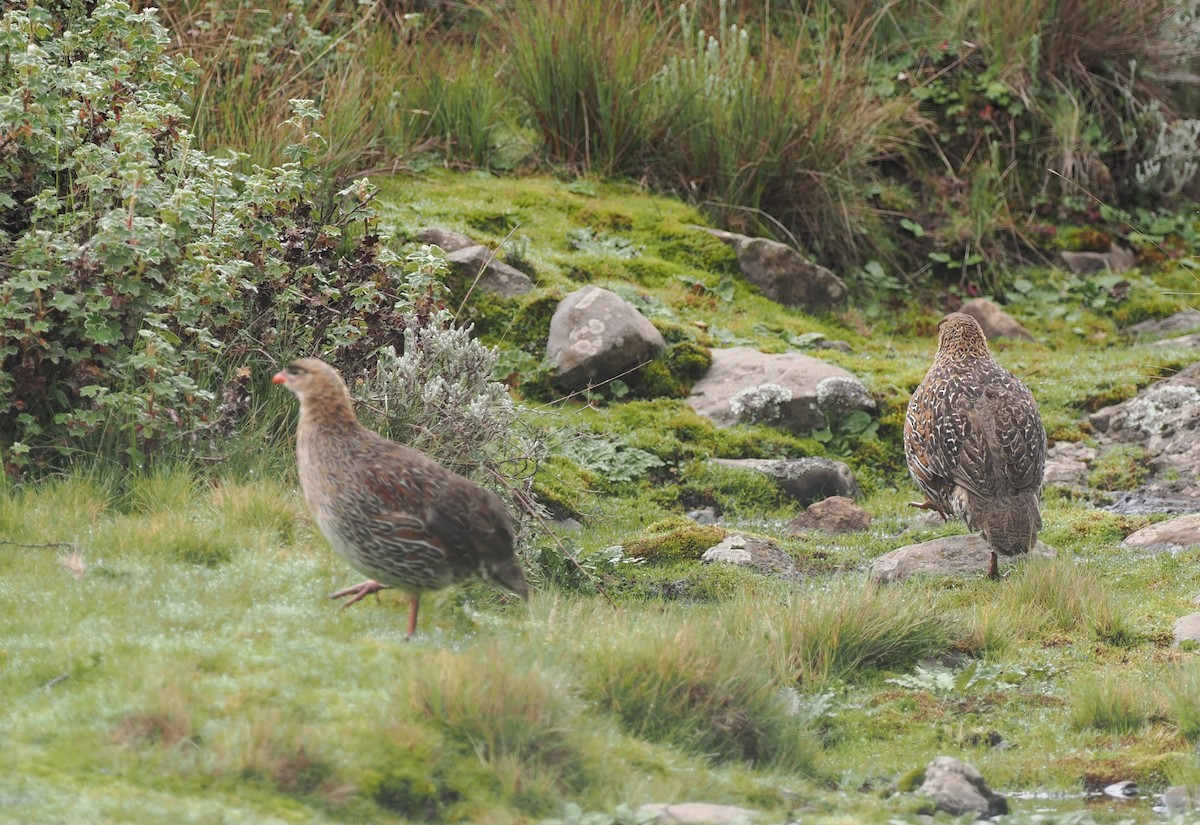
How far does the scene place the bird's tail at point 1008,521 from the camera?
331 inches

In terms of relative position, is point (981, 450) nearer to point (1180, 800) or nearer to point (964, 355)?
point (964, 355)

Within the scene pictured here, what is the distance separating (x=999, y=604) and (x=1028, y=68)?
11036 millimetres

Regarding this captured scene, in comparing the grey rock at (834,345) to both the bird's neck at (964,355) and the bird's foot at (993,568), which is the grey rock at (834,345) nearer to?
the bird's neck at (964,355)

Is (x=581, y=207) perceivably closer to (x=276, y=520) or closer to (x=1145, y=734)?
(x=276, y=520)

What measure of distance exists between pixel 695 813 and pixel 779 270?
9830mm

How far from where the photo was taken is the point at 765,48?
606 inches

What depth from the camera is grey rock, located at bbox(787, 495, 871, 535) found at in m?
10.0

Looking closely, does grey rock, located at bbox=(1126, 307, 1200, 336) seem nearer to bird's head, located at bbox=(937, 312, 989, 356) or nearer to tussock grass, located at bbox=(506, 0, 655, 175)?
tussock grass, located at bbox=(506, 0, 655, 175)

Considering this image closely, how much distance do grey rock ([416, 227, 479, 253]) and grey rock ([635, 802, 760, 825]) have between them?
26.2 ft

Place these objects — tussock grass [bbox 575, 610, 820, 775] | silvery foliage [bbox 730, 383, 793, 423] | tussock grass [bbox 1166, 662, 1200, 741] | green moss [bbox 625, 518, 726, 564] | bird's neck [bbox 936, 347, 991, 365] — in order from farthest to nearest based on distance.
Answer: silvery foliage [bbox 730, 383, 793, 423], bird's neck [bbox 936, 347, 991, 365], green moss [bbox 625, 518, 726, 564], tussock grass [bbox 1166, 662, 1200, 741], tussock grass [bbox 575, 610, 820, 775]

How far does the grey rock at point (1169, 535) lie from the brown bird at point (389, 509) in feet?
15.6

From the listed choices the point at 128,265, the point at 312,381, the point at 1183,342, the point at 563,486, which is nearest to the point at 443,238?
the point at 563,486

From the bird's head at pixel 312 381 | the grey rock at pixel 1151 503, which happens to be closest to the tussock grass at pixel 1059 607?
the grey rock at pixel 1151 503

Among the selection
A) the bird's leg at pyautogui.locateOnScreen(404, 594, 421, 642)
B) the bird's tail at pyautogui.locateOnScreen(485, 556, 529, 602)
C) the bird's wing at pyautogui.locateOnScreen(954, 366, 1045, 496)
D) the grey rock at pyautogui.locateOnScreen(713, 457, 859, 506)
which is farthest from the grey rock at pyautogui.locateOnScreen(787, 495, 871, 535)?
the bird's leg at pyautogui.locateOnScreen(404, 594, 421, 642)
